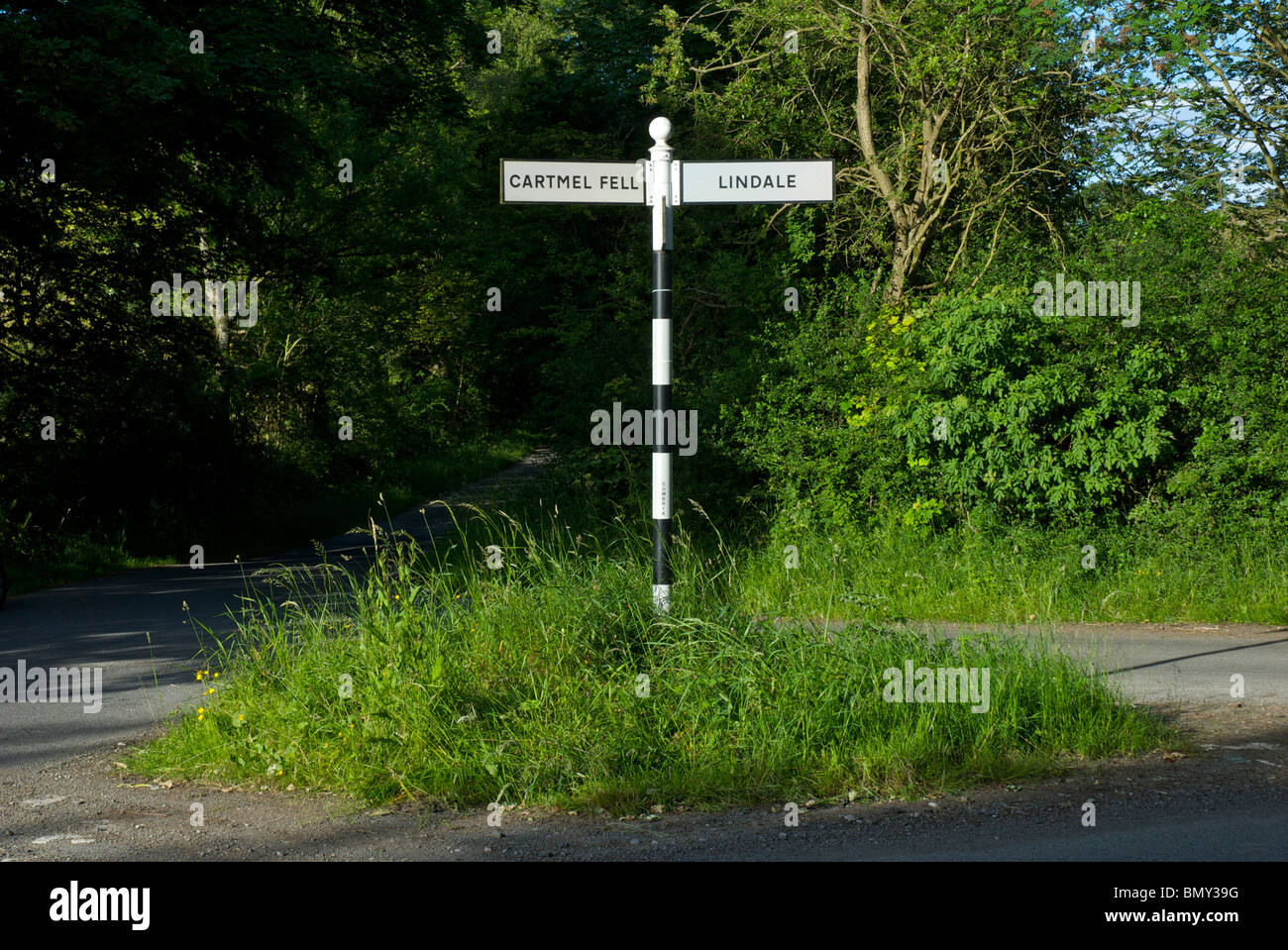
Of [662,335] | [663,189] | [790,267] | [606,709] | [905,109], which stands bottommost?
[606,709]

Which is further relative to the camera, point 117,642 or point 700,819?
point 117,642

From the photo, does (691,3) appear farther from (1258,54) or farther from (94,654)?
(94,654)

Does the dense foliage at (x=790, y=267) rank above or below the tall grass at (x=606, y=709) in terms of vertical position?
above

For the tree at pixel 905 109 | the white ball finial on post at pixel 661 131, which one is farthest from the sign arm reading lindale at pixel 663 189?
the tree at pixel 905 109

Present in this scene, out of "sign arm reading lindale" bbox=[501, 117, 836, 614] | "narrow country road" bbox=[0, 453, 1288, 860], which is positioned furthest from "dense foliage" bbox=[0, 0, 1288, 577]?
"sign arm reading lindale" bbox=[501, 117, 836, 614]

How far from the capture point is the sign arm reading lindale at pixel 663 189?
22.1ft

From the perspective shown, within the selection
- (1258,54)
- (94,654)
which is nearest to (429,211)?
(1258,54)

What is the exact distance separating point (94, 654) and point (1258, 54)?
15.1m

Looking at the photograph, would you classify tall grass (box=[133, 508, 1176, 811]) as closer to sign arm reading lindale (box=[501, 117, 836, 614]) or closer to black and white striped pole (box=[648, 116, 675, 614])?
black and white striped pole (box=[648, 116, 675, 614])

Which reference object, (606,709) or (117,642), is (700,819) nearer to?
(606,709)

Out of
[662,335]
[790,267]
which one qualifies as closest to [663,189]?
[662,335]

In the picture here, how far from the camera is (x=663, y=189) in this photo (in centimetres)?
677

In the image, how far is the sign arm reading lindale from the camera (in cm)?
673

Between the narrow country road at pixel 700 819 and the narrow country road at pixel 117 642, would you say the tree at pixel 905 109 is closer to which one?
the narrow country road at pixel 117 642
